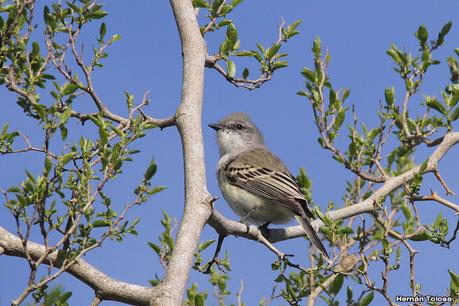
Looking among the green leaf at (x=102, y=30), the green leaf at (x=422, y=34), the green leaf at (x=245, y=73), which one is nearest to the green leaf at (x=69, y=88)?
the green leaf at (x=102, y=30)

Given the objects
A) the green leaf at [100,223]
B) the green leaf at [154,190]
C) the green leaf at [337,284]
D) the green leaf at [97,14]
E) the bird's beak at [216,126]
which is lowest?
the green leaf at [337,284]

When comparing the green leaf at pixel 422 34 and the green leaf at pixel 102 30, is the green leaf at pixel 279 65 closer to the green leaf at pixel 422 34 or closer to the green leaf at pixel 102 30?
the green leaf at pixel 422 34

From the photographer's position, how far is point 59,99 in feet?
22.8

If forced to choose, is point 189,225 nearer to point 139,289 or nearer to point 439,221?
point 139,289

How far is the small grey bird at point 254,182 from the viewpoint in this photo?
8.95 meters

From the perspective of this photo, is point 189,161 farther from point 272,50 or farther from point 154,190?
point 272,50

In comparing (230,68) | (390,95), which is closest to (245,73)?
(230,68)

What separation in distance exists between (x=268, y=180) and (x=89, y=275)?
180 inches

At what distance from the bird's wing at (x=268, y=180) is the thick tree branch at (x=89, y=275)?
345 cm

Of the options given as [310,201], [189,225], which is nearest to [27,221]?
[189,225]

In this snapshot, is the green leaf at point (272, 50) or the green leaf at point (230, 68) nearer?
the green leaf at point (230, 68)

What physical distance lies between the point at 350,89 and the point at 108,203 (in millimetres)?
3538

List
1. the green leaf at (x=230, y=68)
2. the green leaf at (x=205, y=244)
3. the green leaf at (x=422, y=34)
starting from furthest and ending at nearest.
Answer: the green leaf at (x=422, y=34)
the green leaf at (x=230, y=68)
the green leaf at (x=205, y=244)

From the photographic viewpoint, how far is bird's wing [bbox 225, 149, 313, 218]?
8888 mm
